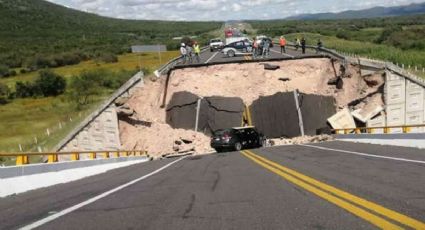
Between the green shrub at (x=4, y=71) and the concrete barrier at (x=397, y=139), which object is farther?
the green shrub at (x=4, y=71)

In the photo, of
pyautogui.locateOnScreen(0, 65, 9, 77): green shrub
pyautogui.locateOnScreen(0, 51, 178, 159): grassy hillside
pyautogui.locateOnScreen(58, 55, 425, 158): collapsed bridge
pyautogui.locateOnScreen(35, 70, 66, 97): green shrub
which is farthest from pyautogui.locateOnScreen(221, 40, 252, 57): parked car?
pyautogui.locateOnScreen(0, 65, 9, 77): green shrub

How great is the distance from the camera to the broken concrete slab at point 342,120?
139 ft

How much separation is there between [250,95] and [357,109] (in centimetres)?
873

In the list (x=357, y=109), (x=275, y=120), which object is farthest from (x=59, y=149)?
(x=357, y=109)

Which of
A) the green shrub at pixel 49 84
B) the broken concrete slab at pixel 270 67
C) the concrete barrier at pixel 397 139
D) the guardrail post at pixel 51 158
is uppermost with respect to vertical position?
the broken concrete slab at pixel 270 67

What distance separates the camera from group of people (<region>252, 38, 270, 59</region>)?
53.2 m

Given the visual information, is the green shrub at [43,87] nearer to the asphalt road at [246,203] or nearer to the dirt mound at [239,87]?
the dirt mound at [239,87]

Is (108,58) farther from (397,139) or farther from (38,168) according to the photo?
(38,168)

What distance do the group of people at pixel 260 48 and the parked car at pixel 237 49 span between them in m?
3.68

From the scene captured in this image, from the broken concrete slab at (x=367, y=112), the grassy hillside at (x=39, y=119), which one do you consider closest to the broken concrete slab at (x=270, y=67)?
the broken concrete slab at (x=367, y=112)

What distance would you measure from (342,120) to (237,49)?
62.1 feet

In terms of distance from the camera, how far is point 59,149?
128 feet

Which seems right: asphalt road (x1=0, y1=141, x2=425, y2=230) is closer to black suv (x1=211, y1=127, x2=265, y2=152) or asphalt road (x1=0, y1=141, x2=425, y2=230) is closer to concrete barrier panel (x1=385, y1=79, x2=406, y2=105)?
black suv (x1=211, y1=127, x2=265, y2=152)

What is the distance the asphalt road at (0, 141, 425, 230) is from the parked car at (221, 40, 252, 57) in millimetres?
45993
